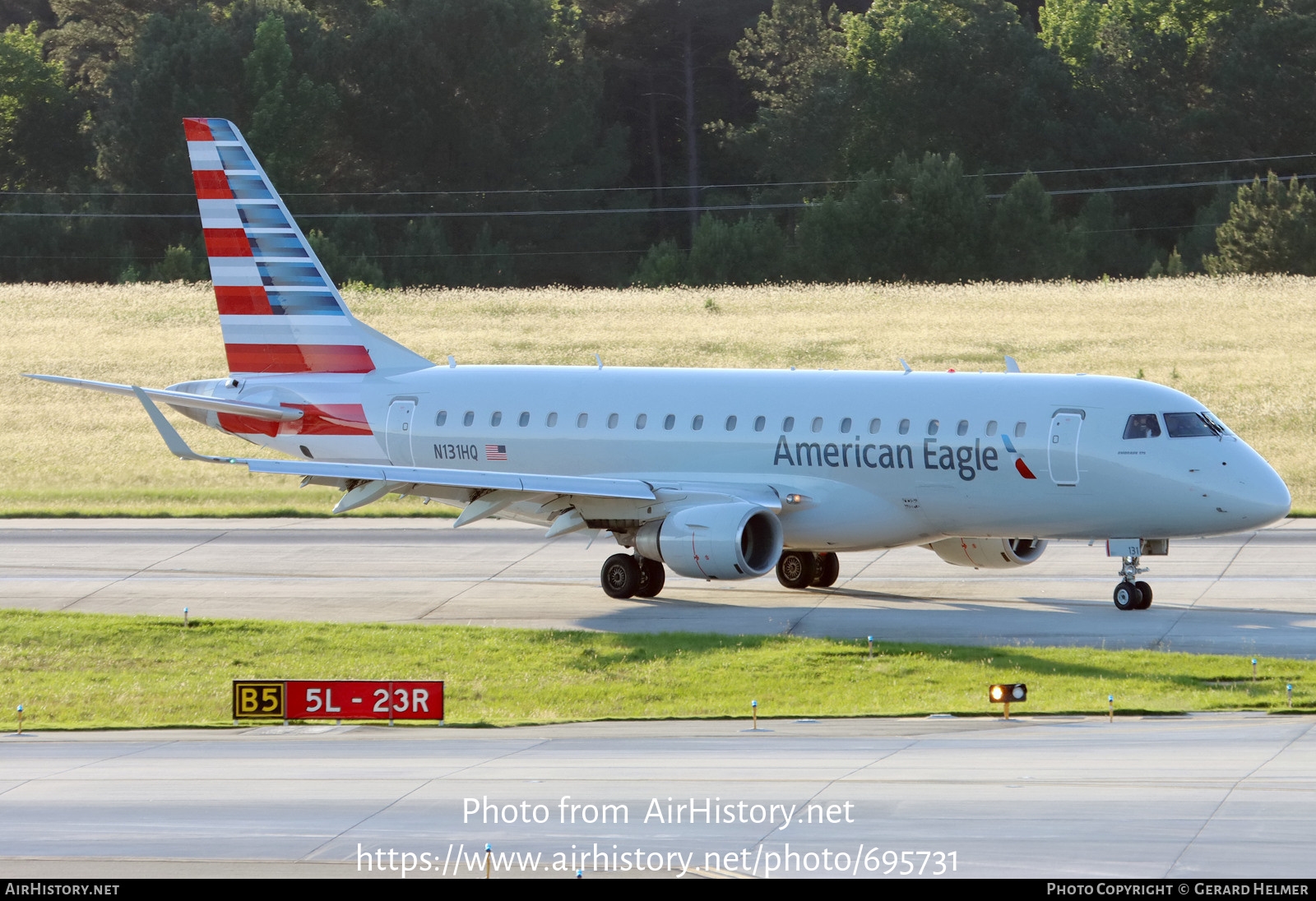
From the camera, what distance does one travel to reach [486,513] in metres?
31.0

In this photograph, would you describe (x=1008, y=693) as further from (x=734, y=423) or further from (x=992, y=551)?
(x=734, y=423)

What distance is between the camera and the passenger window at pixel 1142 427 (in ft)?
93.4

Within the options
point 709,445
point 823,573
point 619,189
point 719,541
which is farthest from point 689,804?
point 619,189

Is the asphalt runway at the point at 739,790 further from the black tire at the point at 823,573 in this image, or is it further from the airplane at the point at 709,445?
the black tire at the point at 823,573

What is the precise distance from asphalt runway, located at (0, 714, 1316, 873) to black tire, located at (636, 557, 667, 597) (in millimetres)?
11101

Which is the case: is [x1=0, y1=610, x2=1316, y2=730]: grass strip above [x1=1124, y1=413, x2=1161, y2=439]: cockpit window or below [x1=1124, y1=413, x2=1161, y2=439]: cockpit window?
below

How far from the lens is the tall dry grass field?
2046 inches

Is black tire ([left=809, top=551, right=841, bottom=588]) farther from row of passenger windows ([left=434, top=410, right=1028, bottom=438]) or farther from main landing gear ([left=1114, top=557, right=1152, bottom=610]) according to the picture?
main landing gear ([left=1114, top=557, right=1152, bottom=610])

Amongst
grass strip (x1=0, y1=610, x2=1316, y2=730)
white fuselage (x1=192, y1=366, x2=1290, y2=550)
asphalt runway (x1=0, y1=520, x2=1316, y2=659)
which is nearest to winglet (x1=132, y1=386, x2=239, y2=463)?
asphalt runway (x1=0, y1=520, x2=1316, y2=659)

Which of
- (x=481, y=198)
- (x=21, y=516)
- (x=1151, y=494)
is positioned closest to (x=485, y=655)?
(x=1151, y=494)

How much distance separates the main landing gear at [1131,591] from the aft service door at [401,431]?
13268mm

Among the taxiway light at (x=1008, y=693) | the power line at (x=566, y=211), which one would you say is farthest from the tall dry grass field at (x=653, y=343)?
the taxiway light at (x=1008, y=693)
